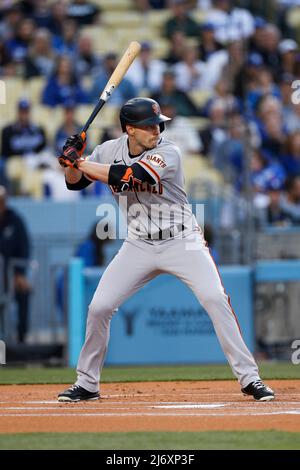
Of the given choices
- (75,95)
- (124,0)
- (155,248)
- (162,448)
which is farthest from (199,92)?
(162,448)

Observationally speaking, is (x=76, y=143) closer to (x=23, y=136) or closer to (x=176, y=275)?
(x=176, y=275)

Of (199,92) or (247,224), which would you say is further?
(199,92)

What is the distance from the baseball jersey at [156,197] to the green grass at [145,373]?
242 cm

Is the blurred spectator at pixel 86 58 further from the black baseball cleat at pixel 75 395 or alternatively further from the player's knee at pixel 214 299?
the player's knee at pixel 214 299

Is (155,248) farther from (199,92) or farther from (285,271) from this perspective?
(199,92)

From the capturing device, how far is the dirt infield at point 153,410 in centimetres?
607

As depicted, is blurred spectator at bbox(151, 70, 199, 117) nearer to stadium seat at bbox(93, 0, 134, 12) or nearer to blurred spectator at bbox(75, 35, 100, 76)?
blurred spectator at bbox(75, 35, 100, 76)

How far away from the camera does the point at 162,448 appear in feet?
17.1

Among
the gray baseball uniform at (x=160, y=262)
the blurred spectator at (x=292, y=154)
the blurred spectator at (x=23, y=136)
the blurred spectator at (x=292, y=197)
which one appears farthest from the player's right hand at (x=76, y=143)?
the blurred spectator at (x=292, y=154)

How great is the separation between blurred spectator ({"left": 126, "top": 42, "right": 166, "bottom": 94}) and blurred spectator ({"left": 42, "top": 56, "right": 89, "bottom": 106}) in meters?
0.71

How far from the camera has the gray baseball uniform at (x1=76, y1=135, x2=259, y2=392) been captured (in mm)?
7059
